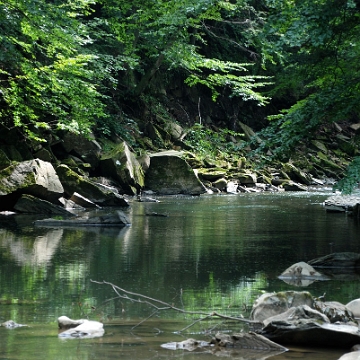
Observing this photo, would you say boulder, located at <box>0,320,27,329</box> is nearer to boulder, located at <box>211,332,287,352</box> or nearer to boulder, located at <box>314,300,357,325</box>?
boulder, located at <box>211,332,287,352</box>

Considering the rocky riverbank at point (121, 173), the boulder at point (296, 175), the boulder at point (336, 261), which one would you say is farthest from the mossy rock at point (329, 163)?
the boulder at point (336, 261)

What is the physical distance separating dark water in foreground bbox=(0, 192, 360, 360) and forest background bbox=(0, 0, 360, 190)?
1.70 meters

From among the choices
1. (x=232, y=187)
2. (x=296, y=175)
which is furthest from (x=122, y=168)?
(x=296, y=175)

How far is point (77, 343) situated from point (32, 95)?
16.4m

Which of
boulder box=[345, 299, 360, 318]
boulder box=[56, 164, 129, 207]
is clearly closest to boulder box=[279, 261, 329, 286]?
boulder box=[345, 299, 360, 318]

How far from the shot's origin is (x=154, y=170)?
27406mm

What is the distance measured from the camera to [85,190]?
21.0m

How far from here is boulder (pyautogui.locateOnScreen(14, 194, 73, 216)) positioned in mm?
18016

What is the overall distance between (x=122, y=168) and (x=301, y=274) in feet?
53.6

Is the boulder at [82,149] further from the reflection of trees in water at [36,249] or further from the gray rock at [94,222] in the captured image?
the reflection of trees in water at [36,249]

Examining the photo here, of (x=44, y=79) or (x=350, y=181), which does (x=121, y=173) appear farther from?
(x=350, y=181)

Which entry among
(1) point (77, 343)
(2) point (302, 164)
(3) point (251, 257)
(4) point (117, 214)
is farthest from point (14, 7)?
(2) point (302, 164)

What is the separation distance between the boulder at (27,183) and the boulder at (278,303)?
39.2 feet

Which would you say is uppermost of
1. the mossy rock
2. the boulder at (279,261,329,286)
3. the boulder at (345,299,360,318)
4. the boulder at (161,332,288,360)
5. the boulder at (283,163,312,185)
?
the mossy rock
